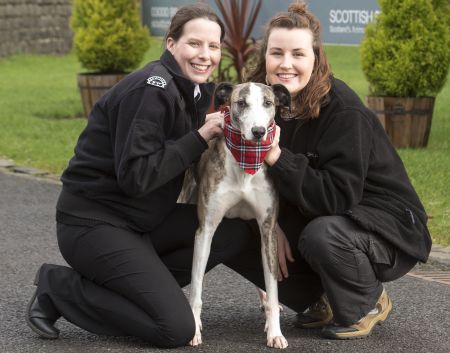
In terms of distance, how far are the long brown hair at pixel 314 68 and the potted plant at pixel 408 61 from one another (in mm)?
5483

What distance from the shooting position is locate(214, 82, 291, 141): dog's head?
4.54m

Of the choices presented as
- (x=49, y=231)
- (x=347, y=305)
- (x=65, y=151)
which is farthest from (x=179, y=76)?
(x=65, y=151)

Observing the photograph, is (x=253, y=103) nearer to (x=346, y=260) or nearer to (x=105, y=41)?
(x=346, y=260)

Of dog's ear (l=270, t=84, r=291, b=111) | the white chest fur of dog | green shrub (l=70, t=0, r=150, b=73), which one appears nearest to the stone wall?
green shrub (l=70, t=0, r=150, b=73)

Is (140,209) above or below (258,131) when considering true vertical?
below

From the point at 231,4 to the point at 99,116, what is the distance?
6.65 meters

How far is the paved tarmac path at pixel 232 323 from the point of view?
4875mm

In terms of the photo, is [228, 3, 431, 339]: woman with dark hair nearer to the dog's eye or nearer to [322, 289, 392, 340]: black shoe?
[322, 289, 392, 340]: black shoe

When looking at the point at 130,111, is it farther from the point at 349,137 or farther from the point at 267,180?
the point at 349,137

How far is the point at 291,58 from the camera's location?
4.96 metres

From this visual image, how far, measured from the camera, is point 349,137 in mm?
4840

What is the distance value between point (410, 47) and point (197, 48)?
584cm

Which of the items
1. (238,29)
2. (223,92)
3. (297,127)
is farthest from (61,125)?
(223,92)

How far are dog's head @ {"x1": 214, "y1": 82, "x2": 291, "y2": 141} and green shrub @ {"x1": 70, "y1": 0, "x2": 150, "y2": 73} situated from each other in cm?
890
